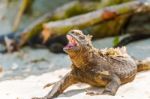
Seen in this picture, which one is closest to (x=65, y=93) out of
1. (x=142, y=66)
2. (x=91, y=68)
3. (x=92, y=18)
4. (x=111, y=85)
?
(x=91, y=68)

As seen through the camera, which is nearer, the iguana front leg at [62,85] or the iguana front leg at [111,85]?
the iguana front leg at [111,85]

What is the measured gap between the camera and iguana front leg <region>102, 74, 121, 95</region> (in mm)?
5461

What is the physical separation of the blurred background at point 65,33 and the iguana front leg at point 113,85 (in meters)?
1.89

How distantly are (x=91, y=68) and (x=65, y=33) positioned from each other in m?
3.19

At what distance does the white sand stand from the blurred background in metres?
0.94

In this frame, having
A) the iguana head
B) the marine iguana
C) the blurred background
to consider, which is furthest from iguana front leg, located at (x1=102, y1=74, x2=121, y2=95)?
the blurred background

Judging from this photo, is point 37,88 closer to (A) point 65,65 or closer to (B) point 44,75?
(B) point 44,75

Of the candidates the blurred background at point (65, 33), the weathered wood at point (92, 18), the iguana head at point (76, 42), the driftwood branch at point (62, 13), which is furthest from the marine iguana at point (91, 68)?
the driftwood branch at point (62, 13)

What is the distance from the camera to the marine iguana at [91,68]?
562cm

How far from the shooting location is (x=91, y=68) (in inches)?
230

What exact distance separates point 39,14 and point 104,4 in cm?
254

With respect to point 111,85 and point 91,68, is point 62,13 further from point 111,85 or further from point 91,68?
point 111,85

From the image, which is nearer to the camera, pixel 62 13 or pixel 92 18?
pixel 92 18

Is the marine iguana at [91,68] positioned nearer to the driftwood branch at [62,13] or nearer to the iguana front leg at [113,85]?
the iguana front leg at [113,85]
